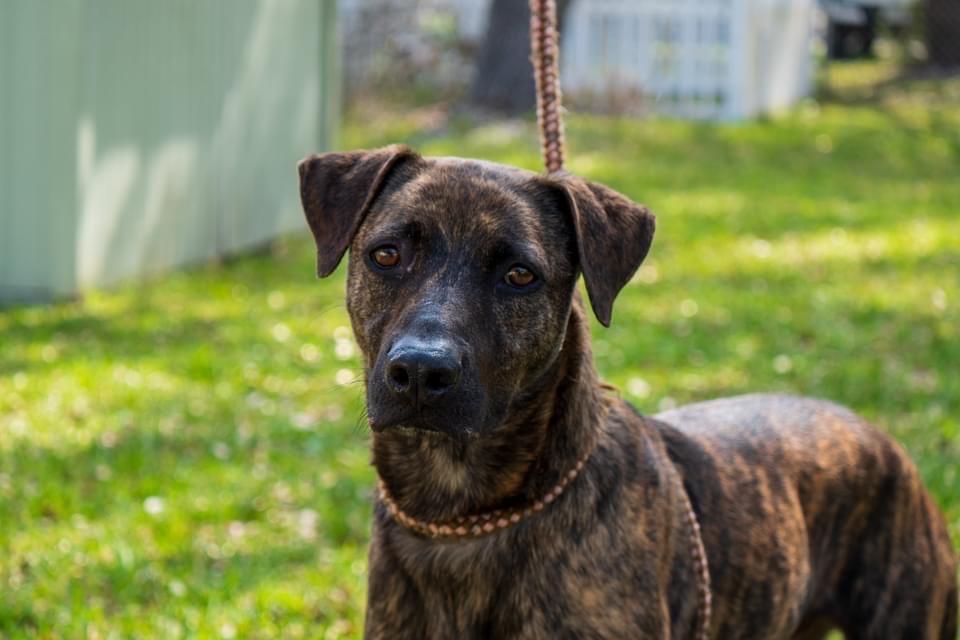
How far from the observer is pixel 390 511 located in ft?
11.5

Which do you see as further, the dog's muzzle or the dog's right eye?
the dog's right eye

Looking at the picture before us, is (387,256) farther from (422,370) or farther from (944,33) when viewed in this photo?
(944,33)

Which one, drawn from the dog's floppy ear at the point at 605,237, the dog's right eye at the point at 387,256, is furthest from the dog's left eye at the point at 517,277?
the dog's right eye at the point at 387,256

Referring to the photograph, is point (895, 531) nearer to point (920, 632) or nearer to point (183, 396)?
point (920, 632)

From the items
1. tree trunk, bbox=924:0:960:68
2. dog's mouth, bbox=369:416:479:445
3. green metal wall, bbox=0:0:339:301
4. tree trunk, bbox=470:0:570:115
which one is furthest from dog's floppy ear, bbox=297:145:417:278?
tree trunk, bbox=924:0:960:68

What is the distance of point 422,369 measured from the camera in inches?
122

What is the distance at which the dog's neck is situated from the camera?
339 centimetres

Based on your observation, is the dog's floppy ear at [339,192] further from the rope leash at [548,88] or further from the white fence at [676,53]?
the white fence at [676,53]

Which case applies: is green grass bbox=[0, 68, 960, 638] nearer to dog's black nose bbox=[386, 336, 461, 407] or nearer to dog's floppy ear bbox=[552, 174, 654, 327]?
dog's floppy ear bbox=[552, 174, 654, 327]

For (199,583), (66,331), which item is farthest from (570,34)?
(199,583)

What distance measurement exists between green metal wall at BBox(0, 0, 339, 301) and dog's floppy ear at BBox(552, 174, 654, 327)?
20.6 feet

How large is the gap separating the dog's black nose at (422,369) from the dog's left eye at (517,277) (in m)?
0.34

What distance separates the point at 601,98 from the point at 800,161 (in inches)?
146

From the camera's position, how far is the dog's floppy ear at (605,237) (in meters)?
3.47
